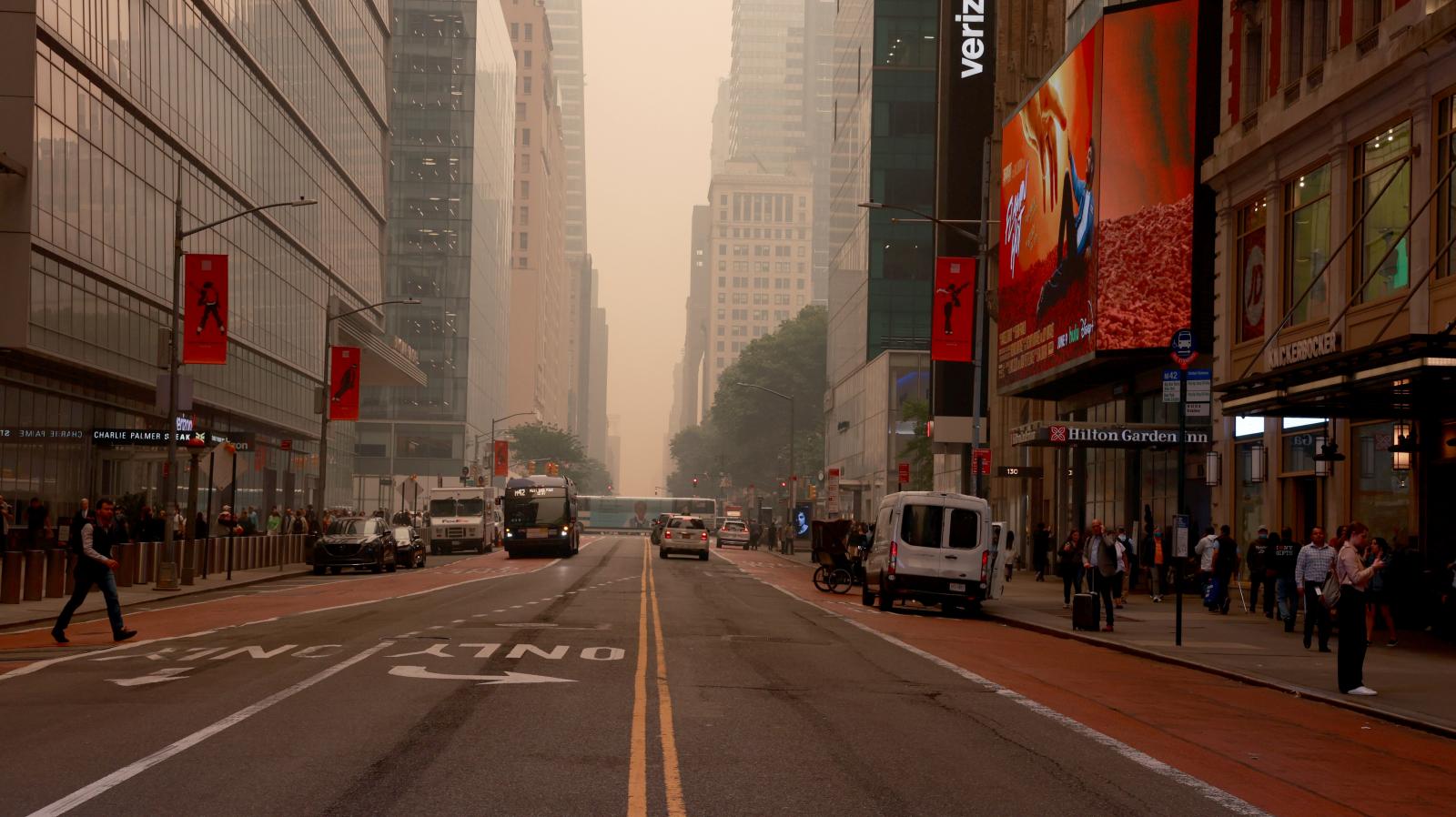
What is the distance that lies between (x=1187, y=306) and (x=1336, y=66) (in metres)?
9.24

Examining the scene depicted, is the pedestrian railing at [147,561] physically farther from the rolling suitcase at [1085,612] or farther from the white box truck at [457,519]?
the rolling suitcase at [1085,612]

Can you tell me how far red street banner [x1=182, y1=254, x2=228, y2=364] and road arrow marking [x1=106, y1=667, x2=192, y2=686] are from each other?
26185 millimetres

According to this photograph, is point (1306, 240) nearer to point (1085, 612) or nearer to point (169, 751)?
point (1085, 612)

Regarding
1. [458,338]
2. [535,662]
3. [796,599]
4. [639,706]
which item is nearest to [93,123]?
[796,599]

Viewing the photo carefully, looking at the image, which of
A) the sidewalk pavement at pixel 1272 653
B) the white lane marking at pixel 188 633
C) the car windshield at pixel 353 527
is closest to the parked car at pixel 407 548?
the car windshield at pixel 353 527

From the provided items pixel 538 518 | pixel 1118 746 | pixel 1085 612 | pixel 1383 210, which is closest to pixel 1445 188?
pixel 1383 210

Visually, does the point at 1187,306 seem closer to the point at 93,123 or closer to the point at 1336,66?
the point at 1336,66

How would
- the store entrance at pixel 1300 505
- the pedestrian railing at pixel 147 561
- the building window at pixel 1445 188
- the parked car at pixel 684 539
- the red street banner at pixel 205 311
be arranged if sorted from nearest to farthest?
the building window at pixel 1445 188 → the pedestrian railing at pixel 147 561 → the store entrance at pixel 1300 505 → the red street banner at pixel 205 311 → the parked car at pixel 684 539

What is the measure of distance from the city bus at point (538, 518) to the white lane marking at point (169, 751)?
4771 cm

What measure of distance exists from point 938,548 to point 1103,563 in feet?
11.5

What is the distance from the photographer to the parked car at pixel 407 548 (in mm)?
51806

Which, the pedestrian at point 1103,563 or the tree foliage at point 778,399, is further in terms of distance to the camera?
the tree foliage at point 778,399

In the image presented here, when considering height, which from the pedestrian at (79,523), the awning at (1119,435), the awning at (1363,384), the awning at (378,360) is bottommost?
the pedestrian at (79,523)

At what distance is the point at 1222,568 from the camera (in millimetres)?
33062
